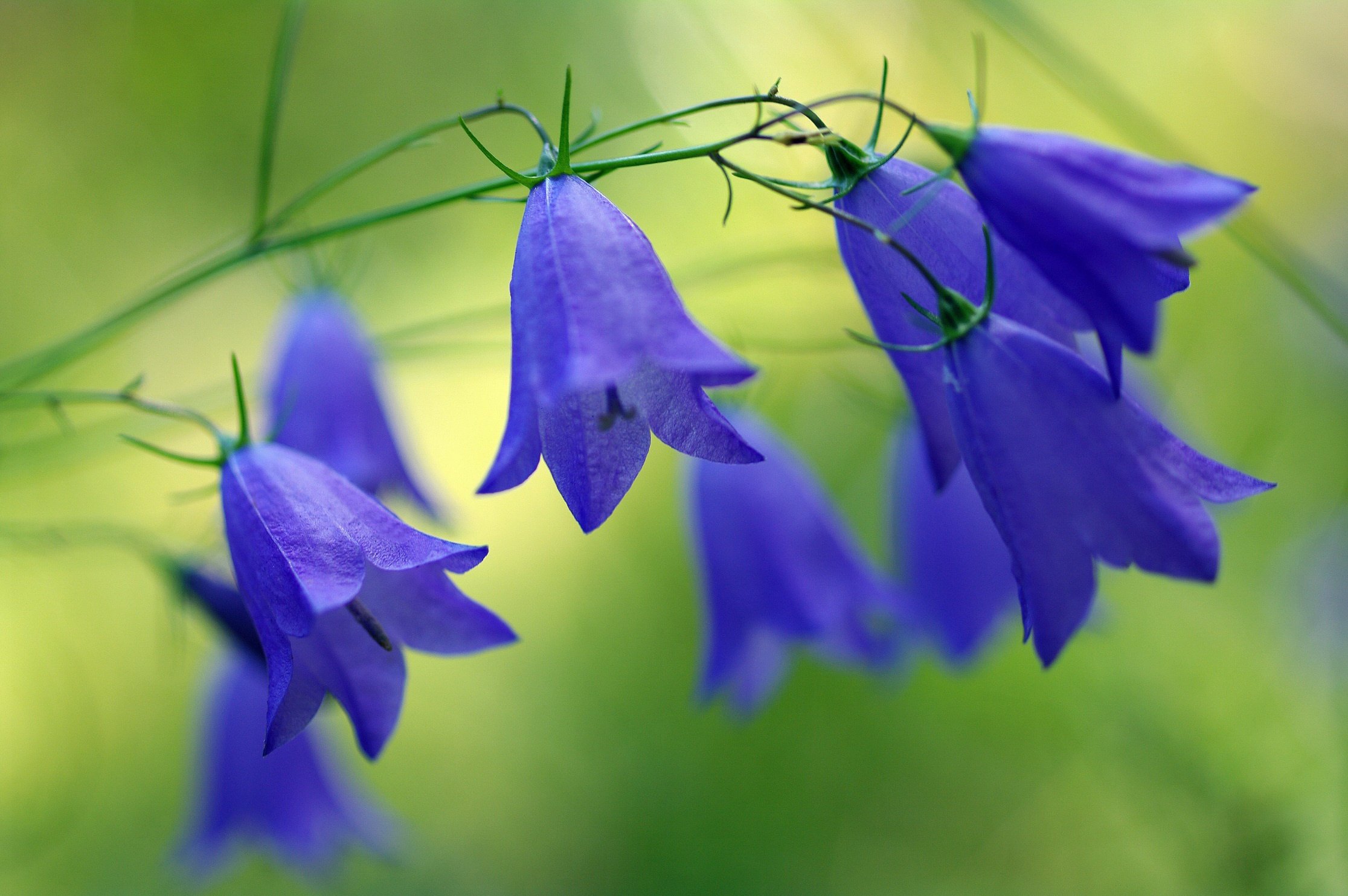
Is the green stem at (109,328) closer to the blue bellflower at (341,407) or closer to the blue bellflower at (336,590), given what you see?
the blue bellflower at (336,590)

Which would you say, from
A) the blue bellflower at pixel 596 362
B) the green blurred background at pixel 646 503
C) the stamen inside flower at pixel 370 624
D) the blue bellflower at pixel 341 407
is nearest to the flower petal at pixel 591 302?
the blue bellflower at pixel 596 362

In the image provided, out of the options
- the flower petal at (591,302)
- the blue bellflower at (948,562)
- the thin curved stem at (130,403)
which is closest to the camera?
the flower petal at (591,302)

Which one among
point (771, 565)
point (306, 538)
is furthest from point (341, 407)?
point (771, 565)

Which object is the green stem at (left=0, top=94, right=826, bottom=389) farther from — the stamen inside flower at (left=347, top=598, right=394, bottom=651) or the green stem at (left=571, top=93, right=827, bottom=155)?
the stamen inside flower at (left=347, top=598, right=394, bottom=651)

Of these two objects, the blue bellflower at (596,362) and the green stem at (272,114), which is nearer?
the blue bellflower at (596,362)

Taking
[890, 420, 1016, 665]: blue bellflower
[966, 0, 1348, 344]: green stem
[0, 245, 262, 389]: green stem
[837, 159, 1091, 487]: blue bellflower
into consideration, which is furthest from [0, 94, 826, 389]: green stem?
[890, 420, 1016, 665]: blue bellflower

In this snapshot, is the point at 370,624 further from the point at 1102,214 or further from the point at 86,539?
the point at 1102,214

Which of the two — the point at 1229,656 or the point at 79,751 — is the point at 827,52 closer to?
the point at 1229,656
